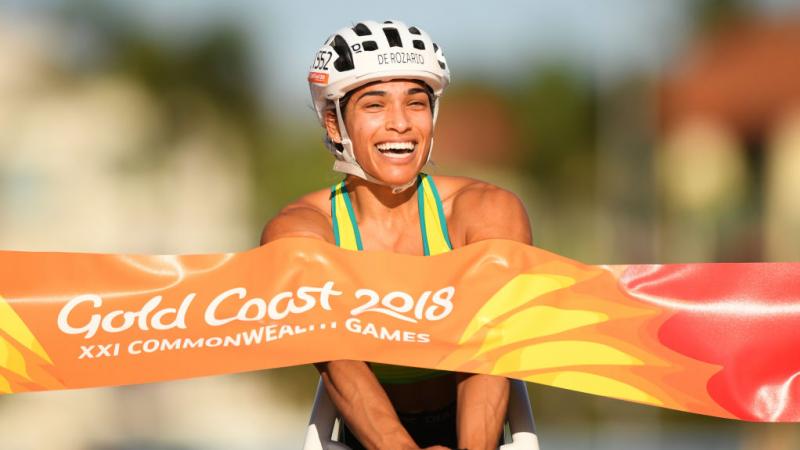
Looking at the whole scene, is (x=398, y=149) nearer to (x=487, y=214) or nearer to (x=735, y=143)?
(x=487, y=214)

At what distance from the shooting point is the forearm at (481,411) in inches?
107

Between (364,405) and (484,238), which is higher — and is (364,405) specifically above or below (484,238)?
below

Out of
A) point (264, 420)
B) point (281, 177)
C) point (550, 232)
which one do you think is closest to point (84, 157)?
point (281, 177)

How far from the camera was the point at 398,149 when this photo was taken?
3188 mm

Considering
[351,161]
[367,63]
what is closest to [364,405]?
[351,161]

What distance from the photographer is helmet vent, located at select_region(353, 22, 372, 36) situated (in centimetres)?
318

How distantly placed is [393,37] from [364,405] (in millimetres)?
1011

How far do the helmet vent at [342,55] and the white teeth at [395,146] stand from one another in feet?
0.75

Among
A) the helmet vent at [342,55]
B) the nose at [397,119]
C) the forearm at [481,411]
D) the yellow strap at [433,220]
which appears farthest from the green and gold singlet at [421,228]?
the forearm at [481,411]

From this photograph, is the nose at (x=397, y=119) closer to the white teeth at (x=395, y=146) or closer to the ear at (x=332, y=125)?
the white teeth at (x=395, y=146)

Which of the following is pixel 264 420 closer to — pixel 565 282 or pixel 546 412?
pixel 546 412

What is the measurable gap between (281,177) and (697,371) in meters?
5.88

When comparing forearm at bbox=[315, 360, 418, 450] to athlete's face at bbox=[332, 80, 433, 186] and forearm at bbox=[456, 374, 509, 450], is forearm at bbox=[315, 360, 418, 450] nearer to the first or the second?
forearm at bbox=[456, 374, 509, 450]

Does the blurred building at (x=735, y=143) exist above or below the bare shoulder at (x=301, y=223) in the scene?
above
